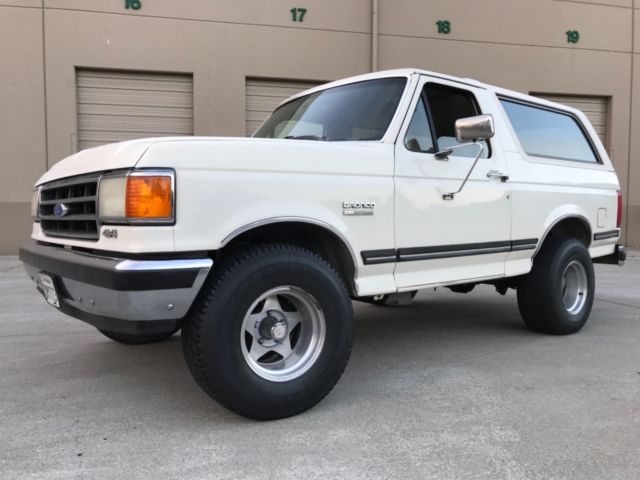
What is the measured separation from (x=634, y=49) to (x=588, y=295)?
11.6 m

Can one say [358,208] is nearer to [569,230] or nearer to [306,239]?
[306,239]

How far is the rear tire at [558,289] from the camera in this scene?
15.1ft

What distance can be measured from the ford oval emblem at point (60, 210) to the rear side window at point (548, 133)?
134 inches

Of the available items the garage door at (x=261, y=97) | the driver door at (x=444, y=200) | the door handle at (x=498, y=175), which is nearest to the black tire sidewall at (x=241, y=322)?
the driver door at (x=444, y=200)

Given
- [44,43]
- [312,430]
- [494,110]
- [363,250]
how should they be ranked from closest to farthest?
[312,430] → [363,250] → [494,110] → [44,43]

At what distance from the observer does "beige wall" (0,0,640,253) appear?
10.6m

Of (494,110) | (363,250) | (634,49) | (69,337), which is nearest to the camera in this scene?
(363,250)

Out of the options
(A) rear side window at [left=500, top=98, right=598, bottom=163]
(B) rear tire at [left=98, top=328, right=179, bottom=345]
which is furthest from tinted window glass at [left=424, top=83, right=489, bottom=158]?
(B) rear tire at [left=98, top=328, right=179, bottom=345]

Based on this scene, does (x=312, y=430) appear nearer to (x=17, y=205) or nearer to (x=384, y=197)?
(x=384, y=197)

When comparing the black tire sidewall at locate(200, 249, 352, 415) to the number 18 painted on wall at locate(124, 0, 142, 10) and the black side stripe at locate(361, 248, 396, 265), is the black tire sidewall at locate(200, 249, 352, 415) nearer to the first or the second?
the black side stripe at locate(361, 248, 396, 265)

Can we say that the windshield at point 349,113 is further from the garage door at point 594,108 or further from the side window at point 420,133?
the garage door at point 594,108

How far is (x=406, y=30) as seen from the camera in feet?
39.8

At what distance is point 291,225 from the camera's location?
3.04 m

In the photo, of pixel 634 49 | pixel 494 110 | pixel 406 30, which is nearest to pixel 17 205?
pixel 406 30
